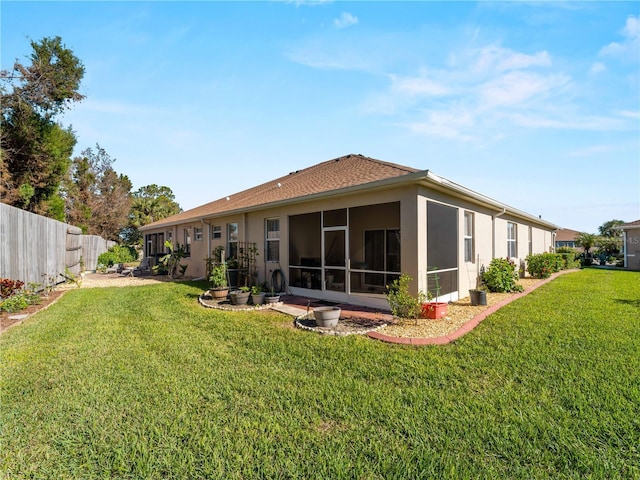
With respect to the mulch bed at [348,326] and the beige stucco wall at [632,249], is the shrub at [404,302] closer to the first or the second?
the mulch bed at [348,326]

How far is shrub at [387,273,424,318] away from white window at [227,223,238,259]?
7.90 meters

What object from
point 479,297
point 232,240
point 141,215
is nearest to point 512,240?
point 479,297

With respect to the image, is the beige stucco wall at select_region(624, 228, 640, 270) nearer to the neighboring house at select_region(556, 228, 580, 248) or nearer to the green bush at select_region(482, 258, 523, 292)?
the green bush at select_region(482, 258, 523, 292)

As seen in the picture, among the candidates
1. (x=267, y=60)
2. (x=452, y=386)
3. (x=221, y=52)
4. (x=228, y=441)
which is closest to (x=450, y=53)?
(x=267, y=60)

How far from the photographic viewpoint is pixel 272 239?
1072 centimetres

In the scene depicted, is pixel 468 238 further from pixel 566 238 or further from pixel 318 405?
pixel 566 238

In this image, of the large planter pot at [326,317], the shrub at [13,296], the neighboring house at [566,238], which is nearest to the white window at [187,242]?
the shrub at [13,296]

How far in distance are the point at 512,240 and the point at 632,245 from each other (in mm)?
14762

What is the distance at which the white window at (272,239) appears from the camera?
413 inches

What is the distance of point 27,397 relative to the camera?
3453 mm

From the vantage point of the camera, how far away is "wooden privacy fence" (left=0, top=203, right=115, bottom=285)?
25.5 ft

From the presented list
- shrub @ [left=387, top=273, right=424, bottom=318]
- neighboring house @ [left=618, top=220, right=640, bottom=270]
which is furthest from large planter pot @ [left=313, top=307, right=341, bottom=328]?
neighboring house @ [left=618, top=220, right=640, bottom=270]

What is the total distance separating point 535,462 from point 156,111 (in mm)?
11538

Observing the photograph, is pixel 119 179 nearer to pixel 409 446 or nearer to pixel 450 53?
pixel 450 53
